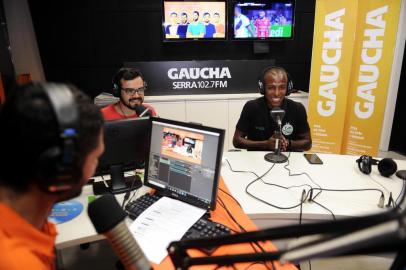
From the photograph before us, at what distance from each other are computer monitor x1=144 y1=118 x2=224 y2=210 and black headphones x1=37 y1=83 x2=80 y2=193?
Result: 0.67 m

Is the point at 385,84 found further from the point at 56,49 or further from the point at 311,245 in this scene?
the point at 56,49

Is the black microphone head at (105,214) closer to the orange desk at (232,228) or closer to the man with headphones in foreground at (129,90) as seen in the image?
the orange desk at (232,228)

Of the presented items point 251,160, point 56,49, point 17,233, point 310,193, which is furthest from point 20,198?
point 56,49

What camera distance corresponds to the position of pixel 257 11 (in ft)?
12.4

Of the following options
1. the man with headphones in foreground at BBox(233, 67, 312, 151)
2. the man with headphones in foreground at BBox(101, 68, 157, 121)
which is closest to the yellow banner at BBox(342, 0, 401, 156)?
the man with headphones in foreground at BBox(233, 67, 312, 151)

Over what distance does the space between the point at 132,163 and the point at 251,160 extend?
2.60 ft

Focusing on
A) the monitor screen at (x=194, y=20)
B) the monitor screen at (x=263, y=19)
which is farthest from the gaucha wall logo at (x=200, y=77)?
the monitor screen at (x=263, y=19)

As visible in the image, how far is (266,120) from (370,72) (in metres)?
1.67

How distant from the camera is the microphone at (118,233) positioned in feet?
1.83

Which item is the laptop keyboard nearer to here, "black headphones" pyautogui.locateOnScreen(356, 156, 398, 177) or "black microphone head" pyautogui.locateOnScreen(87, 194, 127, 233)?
"black microphone head" pyautogui.locateOnScreen(87, 194, 127, 233)

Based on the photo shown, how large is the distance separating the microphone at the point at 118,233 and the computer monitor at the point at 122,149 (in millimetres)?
803

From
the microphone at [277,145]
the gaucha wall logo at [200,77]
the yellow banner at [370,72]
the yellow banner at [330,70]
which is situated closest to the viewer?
the microphone at [277,145]

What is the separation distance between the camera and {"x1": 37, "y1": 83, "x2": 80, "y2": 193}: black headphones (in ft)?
1.82

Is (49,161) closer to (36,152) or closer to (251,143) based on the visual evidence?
(36,152)
